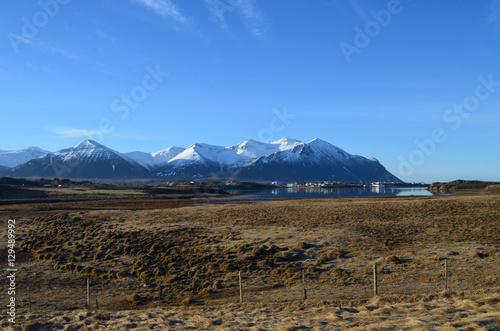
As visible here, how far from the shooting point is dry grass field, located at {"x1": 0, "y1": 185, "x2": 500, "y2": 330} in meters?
13.4

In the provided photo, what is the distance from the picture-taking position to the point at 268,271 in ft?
68.6

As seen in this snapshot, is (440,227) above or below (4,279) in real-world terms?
above

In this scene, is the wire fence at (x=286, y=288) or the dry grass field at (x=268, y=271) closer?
the dry grass field at (x=268, y=271)

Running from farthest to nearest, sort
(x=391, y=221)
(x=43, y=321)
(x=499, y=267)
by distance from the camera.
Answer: (x=391, y=221) < (x=499, y=267) < (x=43, y=321)

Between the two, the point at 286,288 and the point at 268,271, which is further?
the point at 268,271

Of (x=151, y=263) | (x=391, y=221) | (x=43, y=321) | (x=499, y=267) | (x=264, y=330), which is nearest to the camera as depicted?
(x=264, y=330)

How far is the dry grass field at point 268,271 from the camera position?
13438 millimetres

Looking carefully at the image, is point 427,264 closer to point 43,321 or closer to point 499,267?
point 499,267

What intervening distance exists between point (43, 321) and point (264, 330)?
925 cm

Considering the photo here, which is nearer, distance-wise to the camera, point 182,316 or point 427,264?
point 182,316

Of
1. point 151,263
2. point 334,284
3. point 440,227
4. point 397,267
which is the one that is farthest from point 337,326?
point 440,227

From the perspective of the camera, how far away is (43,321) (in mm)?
14195

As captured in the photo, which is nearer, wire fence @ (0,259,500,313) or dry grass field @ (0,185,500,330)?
dry grass field @ (0,185,500,330)

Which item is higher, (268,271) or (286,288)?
(268,271)
